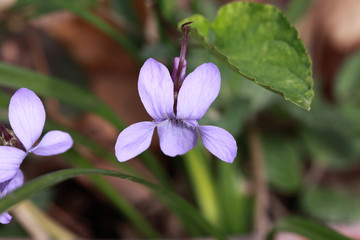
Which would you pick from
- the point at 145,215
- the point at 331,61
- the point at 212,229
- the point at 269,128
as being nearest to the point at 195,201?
the point at 145,215

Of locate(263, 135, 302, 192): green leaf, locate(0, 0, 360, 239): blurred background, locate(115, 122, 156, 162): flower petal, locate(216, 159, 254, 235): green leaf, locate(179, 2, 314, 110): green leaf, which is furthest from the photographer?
locate(263, 135, 302, 192): green leaf

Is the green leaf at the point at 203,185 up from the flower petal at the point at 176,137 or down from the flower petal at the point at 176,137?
down

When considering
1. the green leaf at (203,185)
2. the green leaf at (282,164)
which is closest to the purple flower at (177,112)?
the green leaf at (203,185)

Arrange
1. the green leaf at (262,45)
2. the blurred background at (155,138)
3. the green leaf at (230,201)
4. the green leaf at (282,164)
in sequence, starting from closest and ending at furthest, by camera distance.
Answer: the green leaf at (262,45) < the blurred background at (155,138) < the green leaf at (230,201) < the green leaf at (282,164)

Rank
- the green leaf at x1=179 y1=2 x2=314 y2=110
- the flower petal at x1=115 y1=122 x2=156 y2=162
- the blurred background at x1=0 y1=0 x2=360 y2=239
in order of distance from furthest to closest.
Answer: the blurred background at x1=0 y1=0 x2=360 y2=239 → the green leaf at x1=179 y1=2 x2=314 y2=110 → the flower petal at x1=115 y1=122 x2=156 y2=162

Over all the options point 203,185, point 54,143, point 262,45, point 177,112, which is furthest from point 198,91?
point 203,185

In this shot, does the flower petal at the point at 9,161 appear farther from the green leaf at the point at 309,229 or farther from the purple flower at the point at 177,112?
the green leaf at the point at 309,229

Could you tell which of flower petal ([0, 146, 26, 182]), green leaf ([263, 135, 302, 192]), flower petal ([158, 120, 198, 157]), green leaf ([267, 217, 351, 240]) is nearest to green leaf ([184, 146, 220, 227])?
green leaf ([263, 135, 302, 192])

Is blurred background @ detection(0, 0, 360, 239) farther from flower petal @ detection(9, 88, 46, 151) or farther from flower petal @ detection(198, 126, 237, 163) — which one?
flower petal @ detection(198, 126, 237, 163)

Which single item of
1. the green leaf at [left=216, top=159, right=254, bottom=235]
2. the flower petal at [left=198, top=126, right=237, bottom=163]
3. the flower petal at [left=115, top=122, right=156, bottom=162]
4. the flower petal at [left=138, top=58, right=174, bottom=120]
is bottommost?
the green leaf at [left=216, top=159, right=254, bottom=235]
